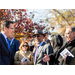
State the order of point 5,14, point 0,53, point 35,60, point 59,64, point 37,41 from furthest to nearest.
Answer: point 5,14 < point 37,41 < point 35,60 < point 59,64 < point 0,53

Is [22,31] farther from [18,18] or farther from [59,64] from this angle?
[59,64]

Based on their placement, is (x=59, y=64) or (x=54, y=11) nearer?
(x=59, y=64)

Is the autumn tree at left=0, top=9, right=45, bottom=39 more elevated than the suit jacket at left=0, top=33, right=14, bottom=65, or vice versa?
the autumn tree at left=0, top=9, right=45, bottom=39

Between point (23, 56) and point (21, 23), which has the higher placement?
point (21, 23)

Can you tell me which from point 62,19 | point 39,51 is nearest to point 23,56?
point 39,51

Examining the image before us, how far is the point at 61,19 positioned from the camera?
4691mm

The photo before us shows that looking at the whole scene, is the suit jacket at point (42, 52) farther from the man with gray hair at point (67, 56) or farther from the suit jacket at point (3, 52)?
the suit jacket at point (3, 52)

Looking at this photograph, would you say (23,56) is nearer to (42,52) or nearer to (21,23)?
(42,52)

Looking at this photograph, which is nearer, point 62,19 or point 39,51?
point 39,51

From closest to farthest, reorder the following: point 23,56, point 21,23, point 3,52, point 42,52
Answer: point 3,52, point 42,52, point 23,56, point 21,23

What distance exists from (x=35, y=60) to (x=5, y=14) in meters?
2.59

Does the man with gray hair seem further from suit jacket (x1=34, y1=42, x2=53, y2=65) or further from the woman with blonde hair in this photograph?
the woman with blonde hair

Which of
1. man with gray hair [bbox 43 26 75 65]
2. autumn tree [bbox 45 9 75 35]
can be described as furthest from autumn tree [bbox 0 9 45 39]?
man with gray hair [bbox 43 26 75 65]

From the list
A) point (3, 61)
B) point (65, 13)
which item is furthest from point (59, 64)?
point (65, 13)
